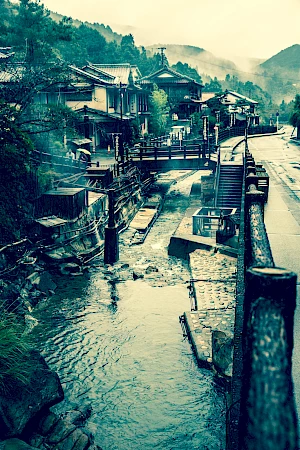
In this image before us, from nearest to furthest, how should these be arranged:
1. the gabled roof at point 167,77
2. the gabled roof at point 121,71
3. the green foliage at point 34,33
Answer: the green foliage at point 34,33 < the gabled roof at point 121,71 < the gabled roof at point 167,77

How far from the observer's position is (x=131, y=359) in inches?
623

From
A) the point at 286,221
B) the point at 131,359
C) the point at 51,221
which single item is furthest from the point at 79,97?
the point at 286,221

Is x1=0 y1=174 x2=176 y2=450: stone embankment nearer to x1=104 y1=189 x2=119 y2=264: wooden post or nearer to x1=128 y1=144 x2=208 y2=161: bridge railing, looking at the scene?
x1=104 y1=189 x2=119 y2=264: wooden post

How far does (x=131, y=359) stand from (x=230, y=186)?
17.4 metres

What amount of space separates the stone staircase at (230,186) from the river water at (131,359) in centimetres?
577

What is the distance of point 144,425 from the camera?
12492 mm

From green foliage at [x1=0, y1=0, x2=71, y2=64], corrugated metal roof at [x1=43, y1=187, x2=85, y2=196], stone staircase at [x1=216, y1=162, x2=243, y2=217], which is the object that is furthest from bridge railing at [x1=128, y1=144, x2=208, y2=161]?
corrugated metal roof at [x1=43, y1=187, x2=85, y2=196]

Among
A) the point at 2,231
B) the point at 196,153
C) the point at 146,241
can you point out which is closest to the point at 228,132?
the point at 196,153

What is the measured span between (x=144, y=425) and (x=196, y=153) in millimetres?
→ 29917

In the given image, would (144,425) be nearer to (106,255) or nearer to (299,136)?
(106,255)

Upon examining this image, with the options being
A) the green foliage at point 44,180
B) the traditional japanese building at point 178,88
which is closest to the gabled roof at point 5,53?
the green foliage at point 44,180

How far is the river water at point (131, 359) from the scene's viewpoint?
12328 millimetres

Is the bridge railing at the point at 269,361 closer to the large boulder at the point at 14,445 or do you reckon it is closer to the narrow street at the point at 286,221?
the narrow street at the point at 286,221

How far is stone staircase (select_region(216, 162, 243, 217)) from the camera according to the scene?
28938 millimetres
